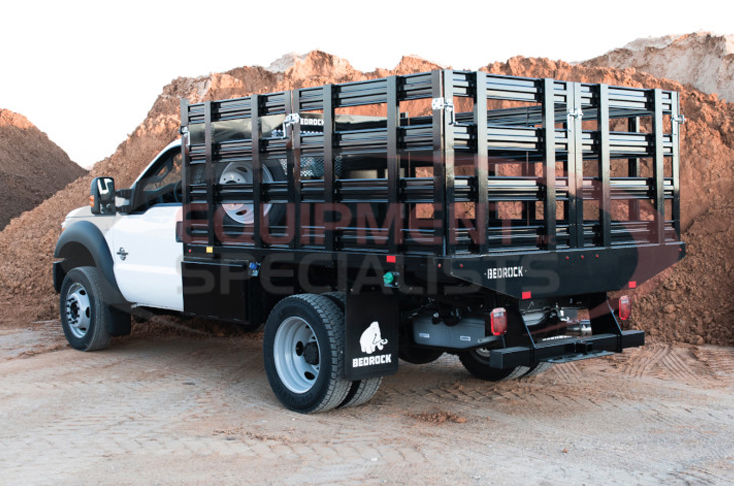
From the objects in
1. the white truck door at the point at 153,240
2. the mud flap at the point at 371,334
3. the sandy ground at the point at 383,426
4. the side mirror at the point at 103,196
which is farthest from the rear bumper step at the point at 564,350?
the side mirror at the point at 103,196

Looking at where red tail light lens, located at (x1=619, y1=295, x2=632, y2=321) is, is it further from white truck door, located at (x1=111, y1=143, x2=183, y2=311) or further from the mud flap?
white truck door, located at (x1=111, y1=143, x2=183, y2=311)

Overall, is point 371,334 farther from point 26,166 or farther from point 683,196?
point 26,166

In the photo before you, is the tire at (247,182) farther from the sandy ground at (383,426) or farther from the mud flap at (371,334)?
the sandy ground at (383,426)

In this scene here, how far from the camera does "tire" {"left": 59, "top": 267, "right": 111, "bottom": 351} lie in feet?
29.6

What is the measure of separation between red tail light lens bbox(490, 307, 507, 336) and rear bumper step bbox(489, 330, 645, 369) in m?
0.16

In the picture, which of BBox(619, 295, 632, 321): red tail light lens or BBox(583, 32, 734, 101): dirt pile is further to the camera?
BBox(583, 32, 734, 101): dirt pile

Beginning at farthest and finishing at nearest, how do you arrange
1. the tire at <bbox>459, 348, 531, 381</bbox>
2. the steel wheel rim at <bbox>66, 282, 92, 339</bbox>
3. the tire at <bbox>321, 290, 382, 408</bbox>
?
1. the steel wheel rim at <bbox>66, 282, 92, 339</bbox>
2. the tire at <bbox>459, 348, 531, 381</bbox>
3. the tire at <bbox>321, 290, 382, 408</bbox>

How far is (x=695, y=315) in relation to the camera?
10.0 m

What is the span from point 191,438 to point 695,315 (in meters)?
6.77

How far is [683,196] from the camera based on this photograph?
40.0ft

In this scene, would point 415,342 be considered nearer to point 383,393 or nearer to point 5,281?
point 383,393

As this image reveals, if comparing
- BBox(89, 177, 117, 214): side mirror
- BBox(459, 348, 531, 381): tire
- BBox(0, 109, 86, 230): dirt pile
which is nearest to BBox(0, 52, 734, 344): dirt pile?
BBox(459, 348, 531, 381): tire

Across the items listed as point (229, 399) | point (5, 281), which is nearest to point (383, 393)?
point (229, 399)

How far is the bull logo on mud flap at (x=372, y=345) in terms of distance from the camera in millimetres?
6176
